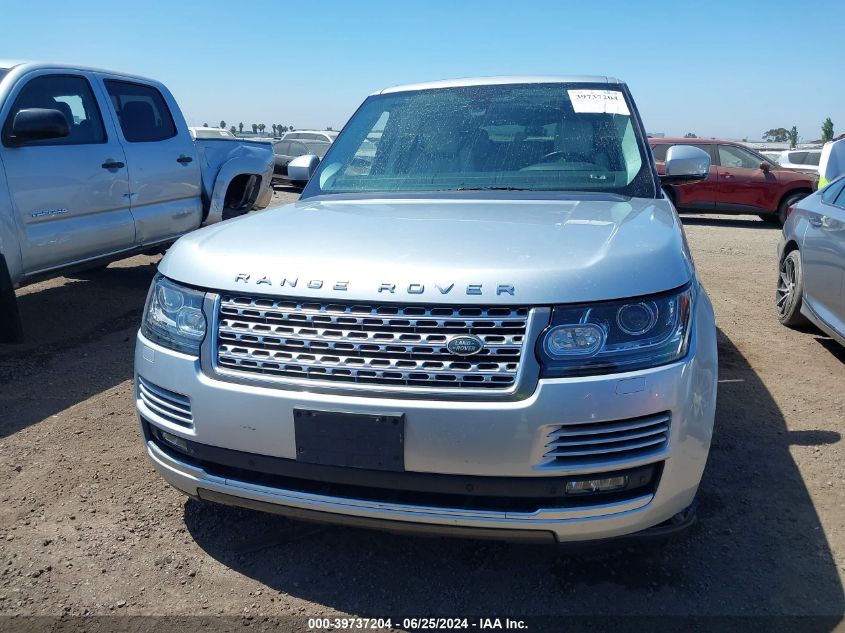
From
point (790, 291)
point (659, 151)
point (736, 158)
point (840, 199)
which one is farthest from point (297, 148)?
point (840, 199)

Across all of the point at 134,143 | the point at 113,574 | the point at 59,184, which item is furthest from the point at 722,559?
the point at 134,143

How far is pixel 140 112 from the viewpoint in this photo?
6.35 metres

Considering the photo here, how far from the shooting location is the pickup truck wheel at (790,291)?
18.0 ft

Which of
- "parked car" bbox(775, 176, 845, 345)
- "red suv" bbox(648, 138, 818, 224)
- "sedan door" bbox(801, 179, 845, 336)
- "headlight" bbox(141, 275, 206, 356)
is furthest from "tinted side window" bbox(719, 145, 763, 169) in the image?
"headlight" bbox(141, 275, 206, 356)

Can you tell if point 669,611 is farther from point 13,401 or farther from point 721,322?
point 721,322

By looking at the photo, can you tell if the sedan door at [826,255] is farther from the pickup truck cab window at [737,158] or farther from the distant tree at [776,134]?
the distant tree at [776,134]

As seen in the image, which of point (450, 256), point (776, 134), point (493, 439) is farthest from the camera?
point (776, 134)

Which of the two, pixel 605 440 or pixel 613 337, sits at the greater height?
pixel 613 337

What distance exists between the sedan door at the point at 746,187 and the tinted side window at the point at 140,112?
37.1 feet

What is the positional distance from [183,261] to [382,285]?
84 centimetres

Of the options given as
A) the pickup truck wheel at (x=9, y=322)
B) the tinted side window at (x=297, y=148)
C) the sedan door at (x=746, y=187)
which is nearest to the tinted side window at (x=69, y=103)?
the pickup truck wheel at (x=9, y=322)

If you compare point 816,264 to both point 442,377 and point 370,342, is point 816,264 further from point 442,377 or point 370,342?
point 370,342

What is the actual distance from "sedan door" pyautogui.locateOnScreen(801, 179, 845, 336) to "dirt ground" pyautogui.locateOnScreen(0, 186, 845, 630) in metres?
1.00

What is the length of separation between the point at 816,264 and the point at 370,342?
437cm
